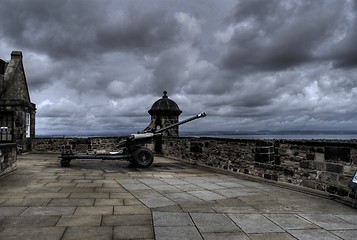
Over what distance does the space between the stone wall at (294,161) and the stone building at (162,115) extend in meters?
5.94

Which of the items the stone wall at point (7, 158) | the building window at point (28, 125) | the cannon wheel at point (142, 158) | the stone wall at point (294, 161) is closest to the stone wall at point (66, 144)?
the building window at point (28, 125)

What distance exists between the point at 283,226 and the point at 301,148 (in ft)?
10.9

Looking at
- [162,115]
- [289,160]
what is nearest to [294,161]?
[289,160]

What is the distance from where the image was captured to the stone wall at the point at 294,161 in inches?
238

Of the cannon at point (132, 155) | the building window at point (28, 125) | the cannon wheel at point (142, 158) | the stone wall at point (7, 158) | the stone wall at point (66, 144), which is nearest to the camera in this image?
the stone wall at point (7, 158)

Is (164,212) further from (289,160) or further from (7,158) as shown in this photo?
(7,158)

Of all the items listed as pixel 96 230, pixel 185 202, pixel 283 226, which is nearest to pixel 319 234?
pixel 283 226

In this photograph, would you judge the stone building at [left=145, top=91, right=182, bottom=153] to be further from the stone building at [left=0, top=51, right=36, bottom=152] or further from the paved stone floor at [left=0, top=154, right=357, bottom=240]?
the paved stone floor at [left=0, top=154, right=357, bottom=240]

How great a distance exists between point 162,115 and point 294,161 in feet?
34.2

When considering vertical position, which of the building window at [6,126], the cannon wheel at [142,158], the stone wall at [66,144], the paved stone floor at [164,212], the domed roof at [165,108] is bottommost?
the paved stone floor at [164,212]

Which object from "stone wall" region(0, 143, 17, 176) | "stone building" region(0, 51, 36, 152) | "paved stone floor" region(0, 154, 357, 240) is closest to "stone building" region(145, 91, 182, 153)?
"stone building" region(0, 51, 36, 152)

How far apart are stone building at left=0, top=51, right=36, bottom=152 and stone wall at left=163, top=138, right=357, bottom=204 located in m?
9.56

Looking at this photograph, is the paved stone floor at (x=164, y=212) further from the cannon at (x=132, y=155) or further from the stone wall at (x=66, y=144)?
the stone wall at (x=66, y=144)

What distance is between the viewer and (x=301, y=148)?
7.10m
